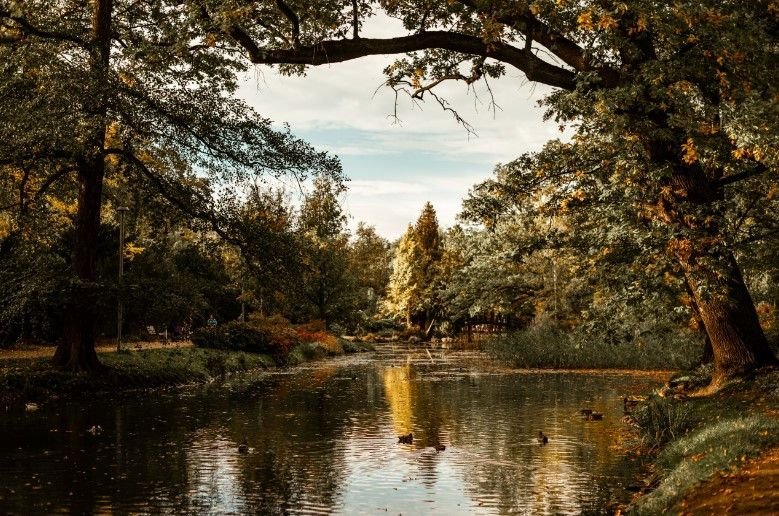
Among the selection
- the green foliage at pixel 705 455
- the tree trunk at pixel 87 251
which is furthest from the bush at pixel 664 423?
the tree trunk at pixel 87 251

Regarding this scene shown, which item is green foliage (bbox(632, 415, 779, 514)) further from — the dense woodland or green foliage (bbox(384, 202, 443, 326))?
green foliage (bbox(384, 202, 443, 326))

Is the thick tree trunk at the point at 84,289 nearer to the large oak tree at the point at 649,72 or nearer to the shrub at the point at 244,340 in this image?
the large oak tree at the point at 649,72

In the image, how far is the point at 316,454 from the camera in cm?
1286

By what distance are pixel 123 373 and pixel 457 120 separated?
1294cm

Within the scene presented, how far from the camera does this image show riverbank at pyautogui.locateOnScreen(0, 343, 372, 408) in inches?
767

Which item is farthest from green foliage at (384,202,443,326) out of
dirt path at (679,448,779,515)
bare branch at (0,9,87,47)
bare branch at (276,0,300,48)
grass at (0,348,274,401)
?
dirt path at (679,448,779,515)

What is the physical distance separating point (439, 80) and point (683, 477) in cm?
962

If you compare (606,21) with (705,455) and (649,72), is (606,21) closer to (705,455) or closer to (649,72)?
(649,72)

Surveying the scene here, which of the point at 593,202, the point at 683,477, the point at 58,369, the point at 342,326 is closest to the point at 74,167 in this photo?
the point at 58,369

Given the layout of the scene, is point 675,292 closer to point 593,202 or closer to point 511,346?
point 593,202

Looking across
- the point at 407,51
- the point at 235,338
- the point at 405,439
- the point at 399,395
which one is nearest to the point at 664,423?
the point at 405,439

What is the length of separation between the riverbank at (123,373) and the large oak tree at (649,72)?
10.9 m

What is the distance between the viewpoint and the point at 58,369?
20875mm

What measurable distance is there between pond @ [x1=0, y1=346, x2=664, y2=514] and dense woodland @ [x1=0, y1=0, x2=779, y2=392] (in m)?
3.36
